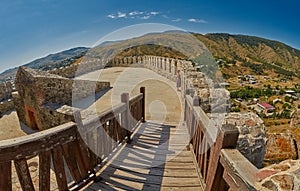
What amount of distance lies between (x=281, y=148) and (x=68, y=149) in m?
3.07

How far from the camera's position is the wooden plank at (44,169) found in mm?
2012

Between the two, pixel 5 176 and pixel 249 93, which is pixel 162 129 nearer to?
pixel 5 176

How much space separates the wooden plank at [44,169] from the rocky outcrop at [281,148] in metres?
2.96

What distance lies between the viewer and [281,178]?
3.73 feet

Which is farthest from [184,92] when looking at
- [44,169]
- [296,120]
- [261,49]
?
[261,49]

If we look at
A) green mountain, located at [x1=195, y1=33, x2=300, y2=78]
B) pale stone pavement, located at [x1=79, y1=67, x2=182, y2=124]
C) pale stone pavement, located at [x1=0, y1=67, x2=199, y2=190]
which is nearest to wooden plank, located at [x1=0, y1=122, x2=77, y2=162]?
pale stone pavement, located at [x1=0, y1=67, x2=199, y2=190]

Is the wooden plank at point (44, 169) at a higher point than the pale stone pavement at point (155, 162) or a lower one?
higher

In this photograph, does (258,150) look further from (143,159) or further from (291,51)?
(291,51)

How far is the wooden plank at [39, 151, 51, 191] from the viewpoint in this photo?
2012mm

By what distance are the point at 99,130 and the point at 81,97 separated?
6199 millimetres

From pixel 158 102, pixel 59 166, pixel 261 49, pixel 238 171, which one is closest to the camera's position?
pixel 238 171

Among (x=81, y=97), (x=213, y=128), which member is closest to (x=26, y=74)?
(x=81, y=97)

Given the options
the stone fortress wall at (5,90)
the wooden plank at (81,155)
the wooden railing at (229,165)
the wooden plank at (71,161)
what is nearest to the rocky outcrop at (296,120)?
the wooden railing at (229,165)

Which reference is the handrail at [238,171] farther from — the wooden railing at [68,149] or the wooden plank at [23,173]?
the wooden plank at [23,173]
